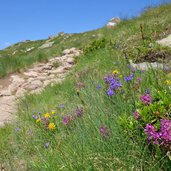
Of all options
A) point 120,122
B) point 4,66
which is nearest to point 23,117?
point 120,122

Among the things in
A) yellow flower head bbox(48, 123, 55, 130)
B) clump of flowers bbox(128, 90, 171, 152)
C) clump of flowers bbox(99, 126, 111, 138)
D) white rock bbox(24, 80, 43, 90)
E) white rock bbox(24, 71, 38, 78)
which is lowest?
yellow flower head bbox(48, 123, 55, 130)

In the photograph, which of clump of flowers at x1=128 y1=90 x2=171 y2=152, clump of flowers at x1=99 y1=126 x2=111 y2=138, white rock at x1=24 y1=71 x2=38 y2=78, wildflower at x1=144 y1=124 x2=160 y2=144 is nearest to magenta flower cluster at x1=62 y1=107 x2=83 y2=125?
clump of flowers at x1=99 y1=126 x2=111 y2=138

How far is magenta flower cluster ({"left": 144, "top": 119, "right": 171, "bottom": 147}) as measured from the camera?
6.07ft

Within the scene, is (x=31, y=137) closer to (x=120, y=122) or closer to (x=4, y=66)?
(x=120, y=122)

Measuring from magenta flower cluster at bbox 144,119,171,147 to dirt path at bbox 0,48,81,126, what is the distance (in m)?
5.29

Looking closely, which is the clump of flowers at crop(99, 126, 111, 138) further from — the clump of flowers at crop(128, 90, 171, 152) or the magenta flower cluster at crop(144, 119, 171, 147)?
the magenta flower cluster at crop(144, 119, 171, 147)

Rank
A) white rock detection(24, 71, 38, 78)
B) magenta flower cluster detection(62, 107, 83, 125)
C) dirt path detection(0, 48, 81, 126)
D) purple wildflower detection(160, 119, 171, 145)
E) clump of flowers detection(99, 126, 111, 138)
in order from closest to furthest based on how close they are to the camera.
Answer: purple wildflower detection(160, 119, 171, 145) < clump of flowers detection(99, 126, 111, 138) < magenta flower cluster detection(62, 107, 83, 125) < dirt path detection(0, 48, 81, 126) < white rock detection(24, 71, 38, 78)

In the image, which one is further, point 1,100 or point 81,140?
point 1,100

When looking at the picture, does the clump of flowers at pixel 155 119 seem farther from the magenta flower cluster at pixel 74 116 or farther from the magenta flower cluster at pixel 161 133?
the magenta flower cluster at pixel 74 116

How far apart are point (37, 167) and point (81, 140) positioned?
480 mm

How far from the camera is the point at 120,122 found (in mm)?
2143

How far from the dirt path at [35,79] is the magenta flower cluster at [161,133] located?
5290 mm

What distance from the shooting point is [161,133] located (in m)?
1.89

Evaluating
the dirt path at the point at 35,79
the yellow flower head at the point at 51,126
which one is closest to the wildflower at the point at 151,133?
the yellow flower head at the point at 51,126
